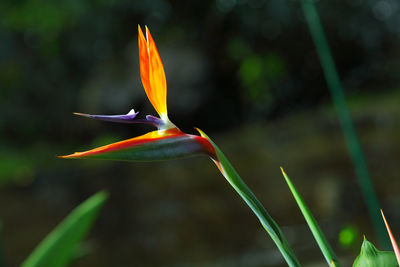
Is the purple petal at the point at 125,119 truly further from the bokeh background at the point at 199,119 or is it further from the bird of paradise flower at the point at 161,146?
the bokeh background at the point at 199,119

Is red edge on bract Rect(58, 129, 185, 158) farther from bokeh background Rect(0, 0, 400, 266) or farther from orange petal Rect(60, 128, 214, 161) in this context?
bokeh background Rect(0, 0, 400, 266)

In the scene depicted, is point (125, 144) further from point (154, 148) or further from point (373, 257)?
point (373, 257)

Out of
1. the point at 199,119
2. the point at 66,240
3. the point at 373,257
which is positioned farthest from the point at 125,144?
the point at 199,119

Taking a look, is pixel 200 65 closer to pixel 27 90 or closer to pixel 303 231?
pixel 303 231

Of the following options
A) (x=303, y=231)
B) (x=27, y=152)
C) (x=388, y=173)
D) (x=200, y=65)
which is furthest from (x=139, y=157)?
(x=27, y=152)

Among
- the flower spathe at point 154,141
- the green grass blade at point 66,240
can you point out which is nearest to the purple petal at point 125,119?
the flower spathe at point 154,141

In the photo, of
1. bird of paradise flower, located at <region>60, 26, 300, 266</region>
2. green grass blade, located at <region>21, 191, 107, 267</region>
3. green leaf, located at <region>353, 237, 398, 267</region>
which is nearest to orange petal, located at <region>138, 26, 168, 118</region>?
bird of paradise flower, located at <region>60, 26, 300, 266</region>

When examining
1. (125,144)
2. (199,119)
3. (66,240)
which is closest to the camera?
(125,144)
